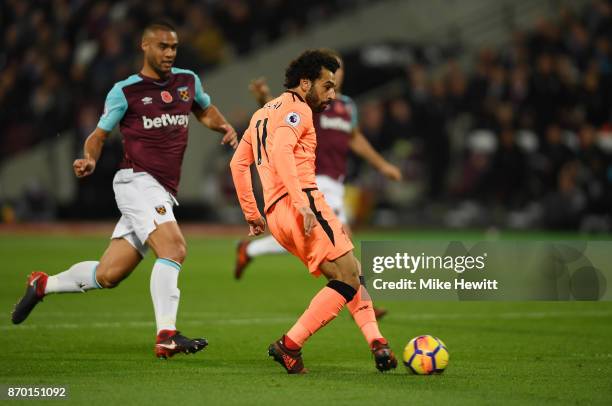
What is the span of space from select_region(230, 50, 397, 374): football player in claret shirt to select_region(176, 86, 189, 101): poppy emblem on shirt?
122cm

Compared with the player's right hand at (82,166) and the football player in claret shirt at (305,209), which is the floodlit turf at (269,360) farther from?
the player's right hand at (82,166)

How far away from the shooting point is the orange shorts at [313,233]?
22.0 ft

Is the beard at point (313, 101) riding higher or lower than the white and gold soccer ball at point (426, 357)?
higher

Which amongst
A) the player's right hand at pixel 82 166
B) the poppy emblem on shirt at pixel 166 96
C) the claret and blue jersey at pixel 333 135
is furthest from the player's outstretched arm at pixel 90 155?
the claret and blue jersey at pixel 333 135

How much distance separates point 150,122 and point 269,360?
79.9 inches

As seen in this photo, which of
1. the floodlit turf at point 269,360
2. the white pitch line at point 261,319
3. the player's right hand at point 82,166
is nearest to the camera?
the floodlit turf at point 269,360

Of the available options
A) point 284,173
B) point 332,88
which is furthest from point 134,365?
point 332,88

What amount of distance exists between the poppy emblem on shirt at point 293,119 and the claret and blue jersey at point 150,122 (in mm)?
1603

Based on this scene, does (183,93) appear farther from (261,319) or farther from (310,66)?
(261,319)

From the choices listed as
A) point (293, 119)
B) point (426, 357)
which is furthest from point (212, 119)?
point (426, 357)

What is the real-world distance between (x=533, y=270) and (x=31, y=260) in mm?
8173

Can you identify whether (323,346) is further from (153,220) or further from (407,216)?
(407,216)

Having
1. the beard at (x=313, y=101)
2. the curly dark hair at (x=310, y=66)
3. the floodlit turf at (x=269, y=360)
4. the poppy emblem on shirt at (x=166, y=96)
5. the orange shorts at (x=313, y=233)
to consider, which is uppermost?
the curly dark hair at (x=310, y=66)

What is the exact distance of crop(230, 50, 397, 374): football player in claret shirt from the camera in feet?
21.9
